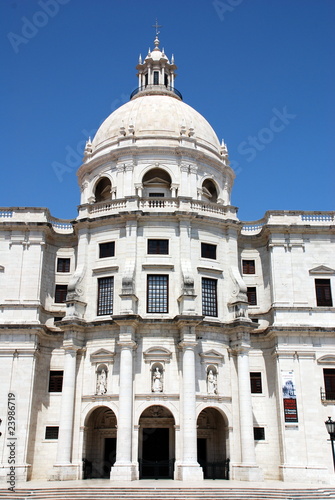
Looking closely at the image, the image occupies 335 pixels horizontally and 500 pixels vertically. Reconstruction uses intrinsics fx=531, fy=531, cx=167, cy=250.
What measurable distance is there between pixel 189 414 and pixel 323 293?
561 inches

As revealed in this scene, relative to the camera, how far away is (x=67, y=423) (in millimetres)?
34625

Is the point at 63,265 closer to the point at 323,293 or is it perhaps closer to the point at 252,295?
the point at 252,295

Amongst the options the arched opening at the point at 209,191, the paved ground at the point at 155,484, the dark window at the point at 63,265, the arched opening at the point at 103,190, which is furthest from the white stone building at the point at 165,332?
the arched opening at the point at 103,190

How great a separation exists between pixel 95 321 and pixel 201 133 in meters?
19.4

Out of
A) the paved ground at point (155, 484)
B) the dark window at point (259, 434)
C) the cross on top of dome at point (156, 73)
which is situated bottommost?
the paved ground at point (155, 484)

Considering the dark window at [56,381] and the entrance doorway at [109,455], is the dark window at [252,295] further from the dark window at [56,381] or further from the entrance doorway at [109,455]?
the dark window at [56,381]

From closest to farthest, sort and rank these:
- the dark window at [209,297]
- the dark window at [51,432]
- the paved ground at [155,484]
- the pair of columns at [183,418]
A: the paved ground at [155,484], the pair of columns at [183,418], the dark window at [51,432], the dark window at [209,297]

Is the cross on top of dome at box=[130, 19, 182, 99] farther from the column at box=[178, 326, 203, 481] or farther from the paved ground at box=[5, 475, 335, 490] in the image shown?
the paved ground at box=[5, 475, 335, 490]

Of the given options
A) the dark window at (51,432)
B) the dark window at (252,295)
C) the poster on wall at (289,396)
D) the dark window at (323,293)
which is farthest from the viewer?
the dark window at (252,295)

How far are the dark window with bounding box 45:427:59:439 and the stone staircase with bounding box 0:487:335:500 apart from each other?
307 inches

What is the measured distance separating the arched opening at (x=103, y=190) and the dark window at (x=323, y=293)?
18.5 m

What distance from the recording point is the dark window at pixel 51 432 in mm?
36688

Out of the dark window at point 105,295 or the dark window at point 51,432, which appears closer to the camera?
the dark window at point 51,432

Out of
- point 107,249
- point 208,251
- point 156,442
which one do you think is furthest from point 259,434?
point 107,249
